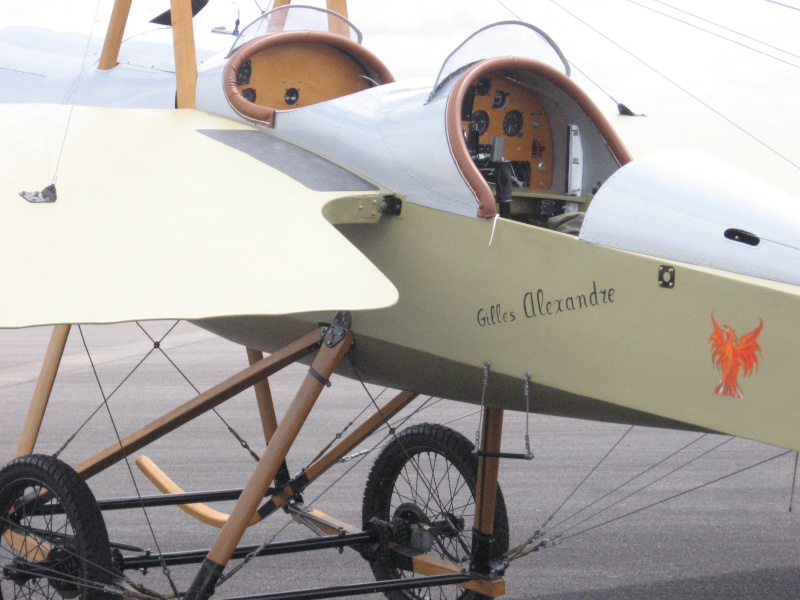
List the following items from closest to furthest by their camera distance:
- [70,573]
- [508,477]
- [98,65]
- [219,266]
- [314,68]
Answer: [219,266] → [70,573] → [314,68] → [98,65] → [508,477]

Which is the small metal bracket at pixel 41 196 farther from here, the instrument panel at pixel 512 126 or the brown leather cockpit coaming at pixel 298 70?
the instrument panel at pixel 512 126

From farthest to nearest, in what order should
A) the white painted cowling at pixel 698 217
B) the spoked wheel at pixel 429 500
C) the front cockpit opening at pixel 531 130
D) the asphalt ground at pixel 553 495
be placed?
the asphalt ground at pixel 553 495 < the spoked wheel at pixel 429 500 < the front cockpit opening at pixel 531 130 < the white painted cowling at pixel 698 217

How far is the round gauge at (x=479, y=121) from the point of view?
5.90 meters

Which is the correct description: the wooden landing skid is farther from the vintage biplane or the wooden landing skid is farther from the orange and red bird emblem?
the orange and red bird emblem

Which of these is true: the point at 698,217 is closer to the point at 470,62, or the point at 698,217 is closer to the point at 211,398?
the point at 470,62

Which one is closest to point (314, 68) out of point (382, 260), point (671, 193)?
point (382, 260)

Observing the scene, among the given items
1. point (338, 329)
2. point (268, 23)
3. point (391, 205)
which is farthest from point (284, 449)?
point (268, 23)

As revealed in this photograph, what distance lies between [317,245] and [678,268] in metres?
1.50

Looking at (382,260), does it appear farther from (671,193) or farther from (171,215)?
(671,193)

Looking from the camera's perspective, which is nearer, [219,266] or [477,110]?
[219,266]

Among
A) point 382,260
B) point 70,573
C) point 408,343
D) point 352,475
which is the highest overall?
point 382,260

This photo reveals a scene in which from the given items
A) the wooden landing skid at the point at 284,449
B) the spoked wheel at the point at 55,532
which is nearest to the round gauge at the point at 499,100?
the wooden landing skid at the point at 284,449

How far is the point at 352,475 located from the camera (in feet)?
32.3

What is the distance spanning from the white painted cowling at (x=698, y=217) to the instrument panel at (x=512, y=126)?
116 cm
